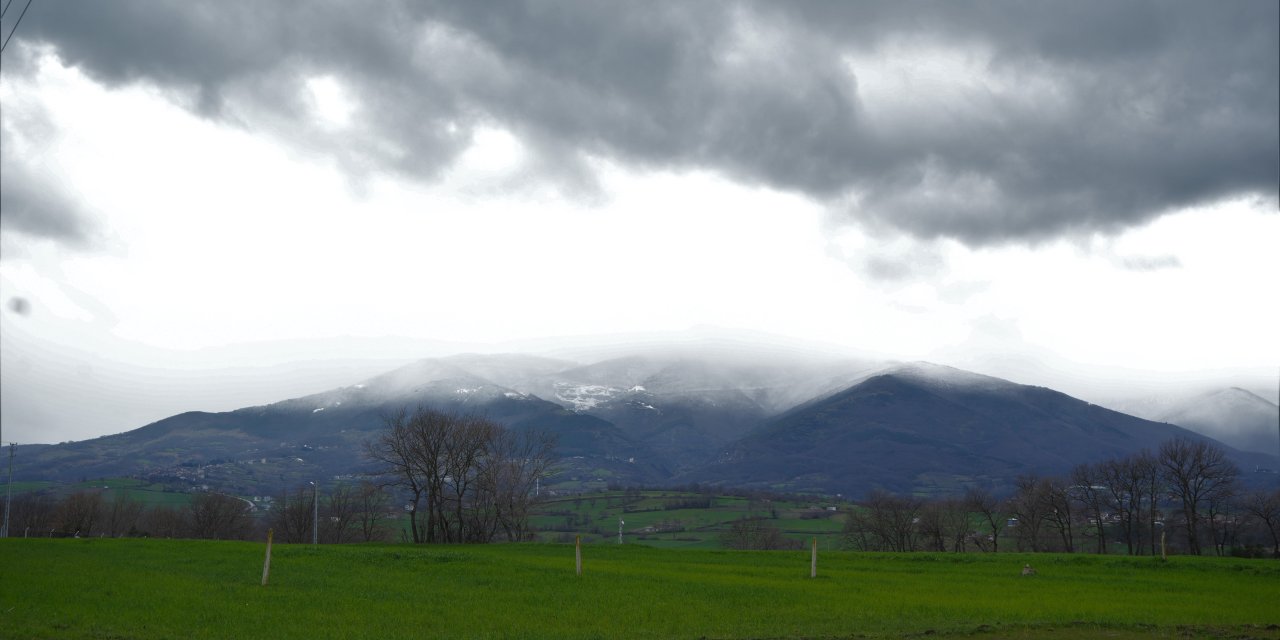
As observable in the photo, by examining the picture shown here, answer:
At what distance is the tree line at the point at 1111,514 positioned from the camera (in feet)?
321

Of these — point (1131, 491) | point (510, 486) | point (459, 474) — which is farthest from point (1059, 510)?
point (459, 474)

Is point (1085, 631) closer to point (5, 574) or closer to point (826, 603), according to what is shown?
point (826, 603)

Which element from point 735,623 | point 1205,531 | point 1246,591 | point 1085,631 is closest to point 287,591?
point 735,623

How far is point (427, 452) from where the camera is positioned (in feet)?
277

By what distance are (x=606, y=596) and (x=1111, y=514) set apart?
9924cm

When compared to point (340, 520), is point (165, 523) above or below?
below

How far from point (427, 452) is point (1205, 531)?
323ft

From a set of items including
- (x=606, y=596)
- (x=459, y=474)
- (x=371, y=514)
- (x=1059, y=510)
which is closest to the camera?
(x=606, y=596)

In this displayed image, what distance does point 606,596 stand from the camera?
1380 inches

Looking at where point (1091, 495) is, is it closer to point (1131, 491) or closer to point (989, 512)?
point (1131, 491)

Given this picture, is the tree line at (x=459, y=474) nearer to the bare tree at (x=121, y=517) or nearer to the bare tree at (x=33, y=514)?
the bare tree at (x=121, y=517)

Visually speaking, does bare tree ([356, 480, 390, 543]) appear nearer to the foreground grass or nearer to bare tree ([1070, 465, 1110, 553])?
the foreground grass

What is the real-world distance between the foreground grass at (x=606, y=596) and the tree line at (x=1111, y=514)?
54268 millimetres

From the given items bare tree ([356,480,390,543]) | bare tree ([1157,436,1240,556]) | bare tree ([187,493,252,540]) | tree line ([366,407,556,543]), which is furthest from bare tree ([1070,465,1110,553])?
bare tree ([187,493,252,540])
